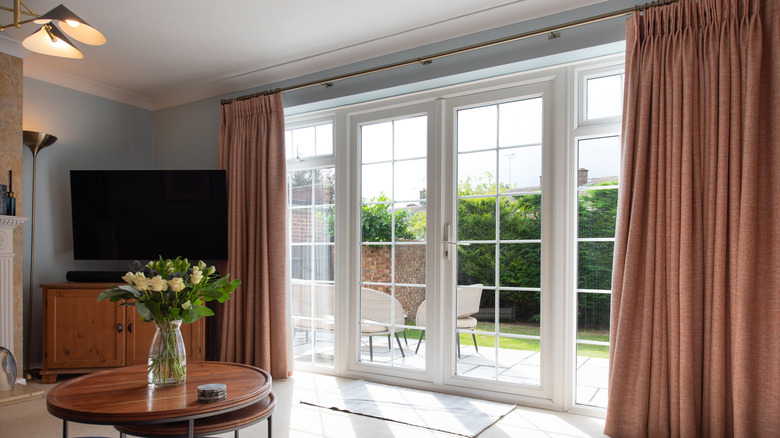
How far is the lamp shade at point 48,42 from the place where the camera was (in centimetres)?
229

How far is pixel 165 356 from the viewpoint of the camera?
215 centimetres

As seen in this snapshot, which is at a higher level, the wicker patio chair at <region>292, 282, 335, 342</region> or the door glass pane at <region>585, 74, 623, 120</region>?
the door glass pane at <region>585, 74, 623, 120</region>

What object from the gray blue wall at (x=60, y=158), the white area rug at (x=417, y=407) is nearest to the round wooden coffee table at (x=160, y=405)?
the white area rug at (x=417, y=407)

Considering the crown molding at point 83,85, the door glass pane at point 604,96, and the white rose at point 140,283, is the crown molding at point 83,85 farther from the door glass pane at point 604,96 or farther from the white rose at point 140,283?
the door glass pane at point 604,96

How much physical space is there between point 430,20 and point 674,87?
151 cm

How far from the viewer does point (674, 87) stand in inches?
102

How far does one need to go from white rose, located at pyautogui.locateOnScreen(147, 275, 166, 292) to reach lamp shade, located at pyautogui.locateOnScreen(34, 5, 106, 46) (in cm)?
108

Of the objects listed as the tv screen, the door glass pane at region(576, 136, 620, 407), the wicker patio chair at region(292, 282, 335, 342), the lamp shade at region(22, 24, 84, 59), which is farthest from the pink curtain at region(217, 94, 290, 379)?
the door glass pane at region(576, 136, 620, 407)

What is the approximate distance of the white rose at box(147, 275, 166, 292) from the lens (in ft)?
6.77

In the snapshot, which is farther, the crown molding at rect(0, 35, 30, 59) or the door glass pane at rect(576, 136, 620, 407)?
the crown molding at rect(0, 35, 30, 59)

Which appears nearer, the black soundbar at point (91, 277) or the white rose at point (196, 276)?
the white rose at point (196, 276)

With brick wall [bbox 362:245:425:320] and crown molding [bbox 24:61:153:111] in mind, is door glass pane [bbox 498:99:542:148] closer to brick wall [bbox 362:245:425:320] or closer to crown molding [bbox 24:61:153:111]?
brick wall [bbox 362:245:425:320]

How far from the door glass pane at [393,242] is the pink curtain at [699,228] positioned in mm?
1463

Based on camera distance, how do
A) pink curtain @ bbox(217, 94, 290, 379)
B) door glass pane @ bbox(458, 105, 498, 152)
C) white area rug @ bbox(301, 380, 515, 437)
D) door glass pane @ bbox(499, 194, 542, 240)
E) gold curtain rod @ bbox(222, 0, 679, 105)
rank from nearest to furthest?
gold curtain rod @ bbox(222, 0, 679, 105) → white area rug @ bbox(301, 380, 515, 437) → door glass pane @ bbox(499, 194, 542, 240) → door glass pane @ bbox(458, 105, 498, 152) → pink curtain @ bbox(217, 94, 290, 379)
